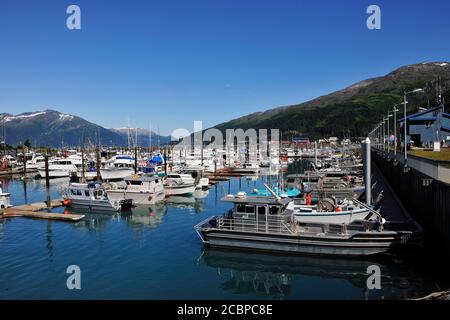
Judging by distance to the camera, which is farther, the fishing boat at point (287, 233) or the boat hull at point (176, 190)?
the boat hull at point (176, 190)

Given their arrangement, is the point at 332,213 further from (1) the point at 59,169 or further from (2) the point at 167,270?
(1) the point at 59,169

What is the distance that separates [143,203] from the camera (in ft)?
154

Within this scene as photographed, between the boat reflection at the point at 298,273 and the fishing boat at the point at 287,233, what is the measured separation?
0.62 meters

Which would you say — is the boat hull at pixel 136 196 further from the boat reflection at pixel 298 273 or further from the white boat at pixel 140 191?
the boat reflection at pixel 298 273

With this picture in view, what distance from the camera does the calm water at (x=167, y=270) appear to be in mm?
19484

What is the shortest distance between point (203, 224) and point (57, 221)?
1765 centimetres

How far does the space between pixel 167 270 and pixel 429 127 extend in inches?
A: 2642

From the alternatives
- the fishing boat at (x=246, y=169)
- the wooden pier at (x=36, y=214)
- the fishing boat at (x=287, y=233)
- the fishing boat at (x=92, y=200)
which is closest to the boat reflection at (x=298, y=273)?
the fishing boat at (x=287, y=233)

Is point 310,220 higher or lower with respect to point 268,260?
higher

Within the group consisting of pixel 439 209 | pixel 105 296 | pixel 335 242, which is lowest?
pixel 105 296

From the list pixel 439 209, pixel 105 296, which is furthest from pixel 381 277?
pixel 105 296

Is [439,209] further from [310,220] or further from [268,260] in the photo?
[268,260]

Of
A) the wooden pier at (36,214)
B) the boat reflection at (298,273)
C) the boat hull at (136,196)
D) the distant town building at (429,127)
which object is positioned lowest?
the boat reflection at (298,273)
